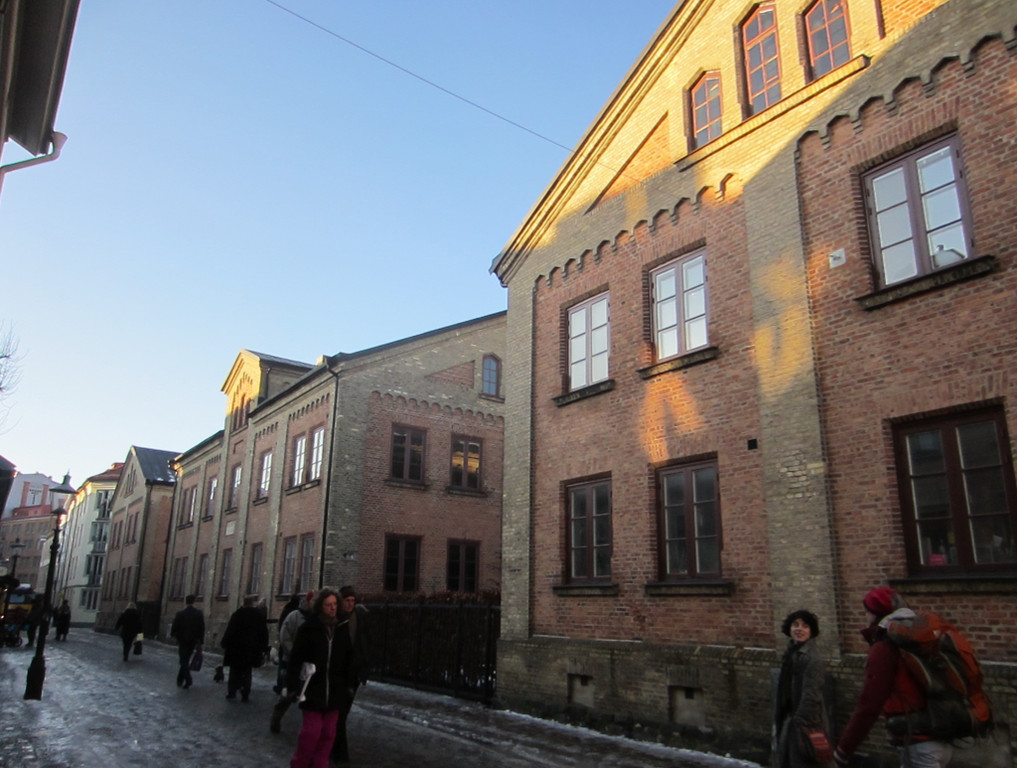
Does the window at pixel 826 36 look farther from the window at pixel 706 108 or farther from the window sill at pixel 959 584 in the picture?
the window sill at pixel 959 584

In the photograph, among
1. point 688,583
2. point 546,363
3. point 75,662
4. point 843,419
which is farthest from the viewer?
point 75,662

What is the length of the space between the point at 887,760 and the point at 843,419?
3499mm

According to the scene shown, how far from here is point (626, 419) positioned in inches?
474

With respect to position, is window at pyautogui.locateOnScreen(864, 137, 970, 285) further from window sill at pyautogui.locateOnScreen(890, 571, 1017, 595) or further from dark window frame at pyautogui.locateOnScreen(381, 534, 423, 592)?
dark window frame at pyautogui.locateOnScreen(381, 534, 423, 592)

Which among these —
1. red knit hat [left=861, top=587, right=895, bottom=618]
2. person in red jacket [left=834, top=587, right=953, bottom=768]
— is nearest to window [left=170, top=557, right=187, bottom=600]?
red knit hat [left=861, top=587, right=895, bottom=618]

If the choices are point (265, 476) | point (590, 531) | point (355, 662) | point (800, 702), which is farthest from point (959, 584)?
point (265, 476)

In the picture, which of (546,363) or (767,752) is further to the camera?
(546,363)

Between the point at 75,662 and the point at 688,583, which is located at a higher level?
the point at 688,583

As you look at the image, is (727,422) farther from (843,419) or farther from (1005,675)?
(1005,675)

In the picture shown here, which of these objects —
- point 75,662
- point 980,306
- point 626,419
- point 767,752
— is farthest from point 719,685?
point 75,662

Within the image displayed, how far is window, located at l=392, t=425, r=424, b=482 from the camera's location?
22984 millimetres

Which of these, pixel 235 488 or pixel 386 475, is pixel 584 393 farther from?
pixel 235 488

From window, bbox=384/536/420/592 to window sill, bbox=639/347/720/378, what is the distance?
12.5 m

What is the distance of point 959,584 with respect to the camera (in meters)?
7.65
